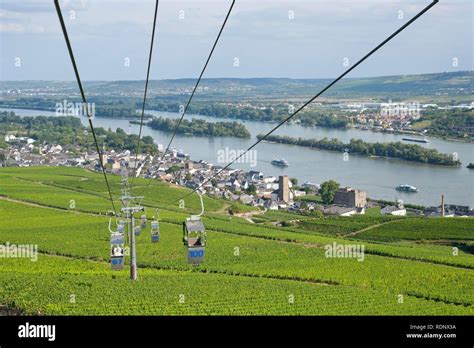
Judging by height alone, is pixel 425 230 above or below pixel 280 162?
below

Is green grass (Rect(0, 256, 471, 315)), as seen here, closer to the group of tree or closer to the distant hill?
the group of tree

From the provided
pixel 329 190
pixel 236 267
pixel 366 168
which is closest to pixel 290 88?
pixel 366 168

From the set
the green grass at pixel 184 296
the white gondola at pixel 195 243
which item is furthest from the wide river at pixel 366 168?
the white gondola at pixel 195 243

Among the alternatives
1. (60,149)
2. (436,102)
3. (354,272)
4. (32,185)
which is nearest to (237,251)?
(354,272)

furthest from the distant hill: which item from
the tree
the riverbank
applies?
the tree
